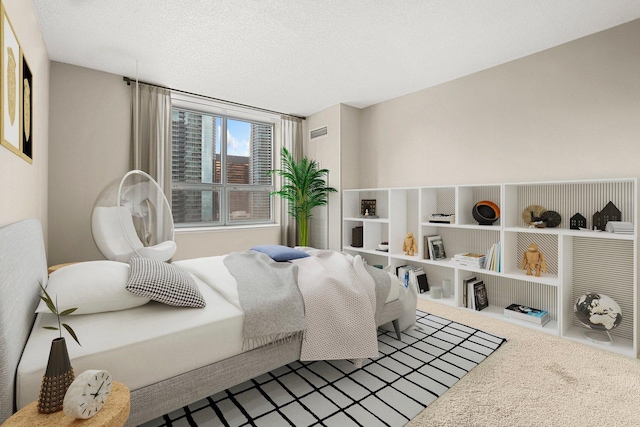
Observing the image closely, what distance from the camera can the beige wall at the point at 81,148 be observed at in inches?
126

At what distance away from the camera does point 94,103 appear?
339cm

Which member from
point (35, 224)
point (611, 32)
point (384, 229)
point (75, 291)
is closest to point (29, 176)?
point (35, 224)

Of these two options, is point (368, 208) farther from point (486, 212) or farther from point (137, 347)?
point (137, 347)

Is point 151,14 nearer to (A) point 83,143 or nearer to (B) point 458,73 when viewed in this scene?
(A) point 83,143

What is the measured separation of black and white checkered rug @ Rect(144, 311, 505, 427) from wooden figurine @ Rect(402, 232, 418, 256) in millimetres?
1502

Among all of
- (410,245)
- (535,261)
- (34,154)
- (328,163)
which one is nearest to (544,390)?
(535,261)

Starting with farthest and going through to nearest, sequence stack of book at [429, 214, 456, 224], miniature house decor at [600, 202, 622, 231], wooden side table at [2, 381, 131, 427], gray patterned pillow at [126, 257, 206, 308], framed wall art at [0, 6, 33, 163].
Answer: stack of book at [429, 214, 456, 224]
miniature house decor at [600, 202, 622, 231]
gray patterned pillow at [126, 257, 206, 308]
framed wall art at [0, 6, 33, 163]
wooden side table at [2, 381, 131, 427]

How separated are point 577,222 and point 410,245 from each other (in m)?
1.64

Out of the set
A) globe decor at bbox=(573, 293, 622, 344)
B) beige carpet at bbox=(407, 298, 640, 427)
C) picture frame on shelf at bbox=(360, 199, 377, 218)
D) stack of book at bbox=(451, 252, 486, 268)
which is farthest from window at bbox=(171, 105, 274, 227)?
globe decor at bbox=(573, 293, 622, 344)

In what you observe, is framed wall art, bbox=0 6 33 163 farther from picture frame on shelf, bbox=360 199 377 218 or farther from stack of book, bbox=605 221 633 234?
stack of book, bbox=605 221 633 234

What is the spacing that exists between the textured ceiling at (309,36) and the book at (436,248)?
1.85 meters

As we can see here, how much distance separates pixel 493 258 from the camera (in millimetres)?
3076

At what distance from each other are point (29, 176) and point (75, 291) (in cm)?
126

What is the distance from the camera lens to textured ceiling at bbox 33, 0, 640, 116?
2320 mm
